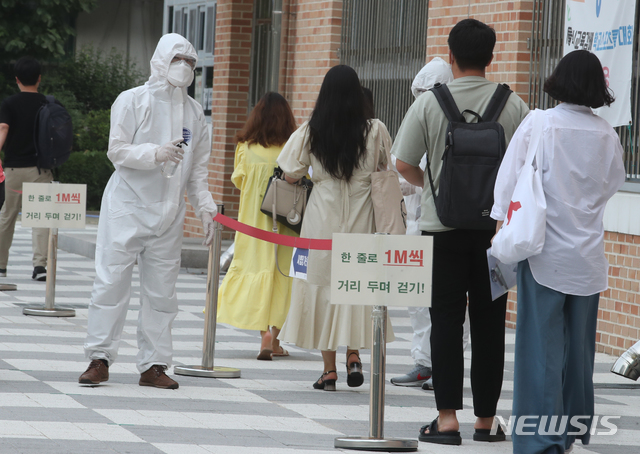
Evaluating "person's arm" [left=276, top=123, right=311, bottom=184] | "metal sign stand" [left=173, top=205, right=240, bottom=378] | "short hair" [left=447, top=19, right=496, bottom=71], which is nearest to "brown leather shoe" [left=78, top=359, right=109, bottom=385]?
"metal sign stand" [left=173, top=205, right=240, bottom=378]

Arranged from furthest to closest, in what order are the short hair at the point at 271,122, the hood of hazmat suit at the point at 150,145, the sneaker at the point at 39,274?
1. the sneaker at the point at 39,274
2. the short hair at the point at 271,122
3. the hood of hazmat suit at the point at 150,145

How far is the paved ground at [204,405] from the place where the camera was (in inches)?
203

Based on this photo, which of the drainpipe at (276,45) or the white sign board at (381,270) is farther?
the drainpipe at (276,45)

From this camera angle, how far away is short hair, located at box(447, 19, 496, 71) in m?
5.41

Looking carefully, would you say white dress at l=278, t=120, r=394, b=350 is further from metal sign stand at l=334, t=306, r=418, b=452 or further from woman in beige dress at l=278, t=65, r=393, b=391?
metal sign stand at l=334, t=306, r=418, b=452

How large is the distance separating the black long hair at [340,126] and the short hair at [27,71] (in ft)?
19.2

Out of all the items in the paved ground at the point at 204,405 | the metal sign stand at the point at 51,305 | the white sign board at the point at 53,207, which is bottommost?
the paved ground at the point at 204,405

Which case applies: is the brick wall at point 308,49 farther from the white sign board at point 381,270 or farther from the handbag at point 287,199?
the white sign board at point 381,270

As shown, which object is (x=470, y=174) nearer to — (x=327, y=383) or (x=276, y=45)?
(x=327, y=383)

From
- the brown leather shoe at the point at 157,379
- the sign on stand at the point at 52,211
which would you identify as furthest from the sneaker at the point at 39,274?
the brown leather shoe at the point at 157,379

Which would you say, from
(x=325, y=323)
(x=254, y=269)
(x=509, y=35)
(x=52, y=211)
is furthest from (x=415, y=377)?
(x=52, y=211)

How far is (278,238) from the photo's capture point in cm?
741

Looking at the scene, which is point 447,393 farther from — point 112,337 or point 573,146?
point 112,337

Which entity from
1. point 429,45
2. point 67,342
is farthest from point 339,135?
point 429,45
